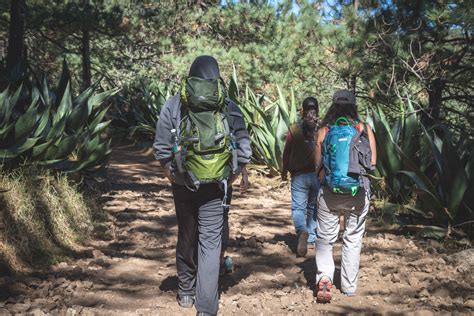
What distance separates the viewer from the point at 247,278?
4000mm

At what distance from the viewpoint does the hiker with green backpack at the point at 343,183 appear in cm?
337

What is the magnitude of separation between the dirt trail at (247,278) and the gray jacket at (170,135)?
965 mm

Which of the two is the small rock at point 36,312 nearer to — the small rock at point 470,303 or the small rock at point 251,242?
the small rock at point 251,242

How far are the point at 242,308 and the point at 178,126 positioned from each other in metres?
1.25

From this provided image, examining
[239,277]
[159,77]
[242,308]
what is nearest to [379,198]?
→ [239,277]

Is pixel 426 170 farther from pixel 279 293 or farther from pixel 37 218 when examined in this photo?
pixel 37 218

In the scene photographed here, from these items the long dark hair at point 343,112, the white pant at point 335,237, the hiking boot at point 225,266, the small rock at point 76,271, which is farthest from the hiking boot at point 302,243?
the small rock at point 76,271

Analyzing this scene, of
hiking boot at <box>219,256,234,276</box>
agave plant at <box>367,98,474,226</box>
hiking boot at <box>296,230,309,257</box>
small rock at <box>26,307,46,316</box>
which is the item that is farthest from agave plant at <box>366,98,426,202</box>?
small rock at <box>26,307,46,316</box>

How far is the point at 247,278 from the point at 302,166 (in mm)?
1094

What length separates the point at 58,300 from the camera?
3.41 meters

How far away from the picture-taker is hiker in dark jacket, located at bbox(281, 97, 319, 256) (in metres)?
4.47

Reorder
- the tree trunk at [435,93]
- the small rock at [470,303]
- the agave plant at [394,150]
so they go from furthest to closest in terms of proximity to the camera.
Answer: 1. the tree trunk at [435,93]
2. the agave plant at [394,150]
3. the small rock at [470,303]

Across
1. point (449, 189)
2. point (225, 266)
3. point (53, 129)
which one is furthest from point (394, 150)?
point (53, 129)

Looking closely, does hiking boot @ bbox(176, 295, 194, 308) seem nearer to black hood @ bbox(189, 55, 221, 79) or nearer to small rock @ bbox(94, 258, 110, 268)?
small rock @ bbox(94, 258, 110, 268)
